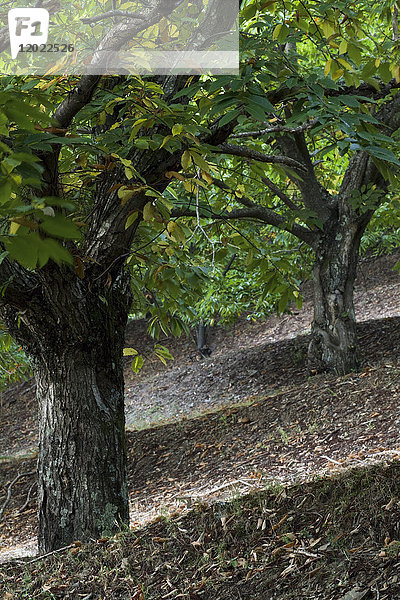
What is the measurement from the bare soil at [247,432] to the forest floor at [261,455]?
2cm

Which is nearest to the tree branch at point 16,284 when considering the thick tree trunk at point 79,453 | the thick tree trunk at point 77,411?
the thick tree trunk at point 77,411

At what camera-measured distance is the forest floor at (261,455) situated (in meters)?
2.29

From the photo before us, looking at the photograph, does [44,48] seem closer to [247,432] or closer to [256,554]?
[256,554]

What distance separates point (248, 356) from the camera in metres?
9.66

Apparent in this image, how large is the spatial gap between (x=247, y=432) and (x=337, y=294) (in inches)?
78.0

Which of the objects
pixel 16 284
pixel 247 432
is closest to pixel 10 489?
pixel 247 432

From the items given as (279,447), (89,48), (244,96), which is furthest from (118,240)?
(279,447)

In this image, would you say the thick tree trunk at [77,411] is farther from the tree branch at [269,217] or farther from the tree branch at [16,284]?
the tree branch at [269,217]

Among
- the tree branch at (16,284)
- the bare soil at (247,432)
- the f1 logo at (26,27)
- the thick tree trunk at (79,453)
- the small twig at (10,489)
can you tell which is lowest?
the small twig at (10,489)

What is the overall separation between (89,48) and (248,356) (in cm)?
729

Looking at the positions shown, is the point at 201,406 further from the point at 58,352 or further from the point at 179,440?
the point at 58,352

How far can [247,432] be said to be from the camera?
586 centimetres

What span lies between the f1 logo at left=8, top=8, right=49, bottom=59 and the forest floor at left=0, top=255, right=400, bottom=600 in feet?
8.21

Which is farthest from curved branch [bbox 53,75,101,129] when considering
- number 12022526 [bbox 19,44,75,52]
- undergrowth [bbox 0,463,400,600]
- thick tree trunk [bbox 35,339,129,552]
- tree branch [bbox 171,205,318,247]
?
tree branch [bbox 171,205,318,247]
